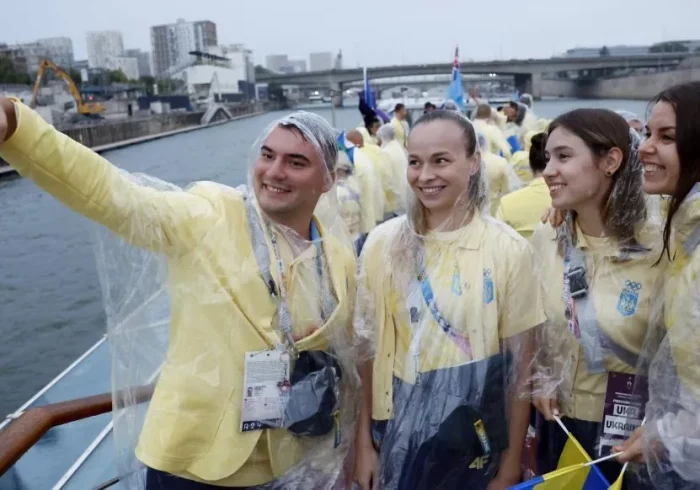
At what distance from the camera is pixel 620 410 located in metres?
1.70

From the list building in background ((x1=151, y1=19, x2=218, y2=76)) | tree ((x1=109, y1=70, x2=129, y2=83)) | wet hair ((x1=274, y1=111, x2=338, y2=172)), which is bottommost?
wet hair ((x1=274, y1=111, x2=338, y2=172))

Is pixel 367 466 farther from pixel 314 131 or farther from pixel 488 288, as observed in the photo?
pixel 314 131

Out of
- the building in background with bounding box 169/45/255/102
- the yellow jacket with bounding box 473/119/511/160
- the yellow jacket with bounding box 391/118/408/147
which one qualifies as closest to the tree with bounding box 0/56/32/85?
the building in background with bounding box 169/45/255/102

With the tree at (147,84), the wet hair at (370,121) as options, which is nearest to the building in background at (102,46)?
the tree at (147,84)

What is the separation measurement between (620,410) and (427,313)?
0.60m

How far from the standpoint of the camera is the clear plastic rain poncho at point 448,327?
1.63m

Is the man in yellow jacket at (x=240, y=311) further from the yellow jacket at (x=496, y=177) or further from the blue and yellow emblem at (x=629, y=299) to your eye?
the yellow jacket at (x=496, y=177)

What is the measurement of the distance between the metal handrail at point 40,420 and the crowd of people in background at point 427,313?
0.31m

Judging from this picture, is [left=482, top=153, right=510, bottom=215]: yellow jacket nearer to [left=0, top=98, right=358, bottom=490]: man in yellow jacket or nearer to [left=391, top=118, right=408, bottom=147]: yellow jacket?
[left=391, top=118, right=408, bottom=147]: yellow jacket

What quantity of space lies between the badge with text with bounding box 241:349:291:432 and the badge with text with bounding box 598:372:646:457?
898mm

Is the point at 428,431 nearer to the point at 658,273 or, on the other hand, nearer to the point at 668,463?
the point at 668,463

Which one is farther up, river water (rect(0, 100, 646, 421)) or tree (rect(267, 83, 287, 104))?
tree (rect(267, 83, 287, 104))

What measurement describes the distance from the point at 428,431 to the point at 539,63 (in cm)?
3667

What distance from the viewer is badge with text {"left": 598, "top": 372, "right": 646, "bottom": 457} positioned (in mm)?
1668
